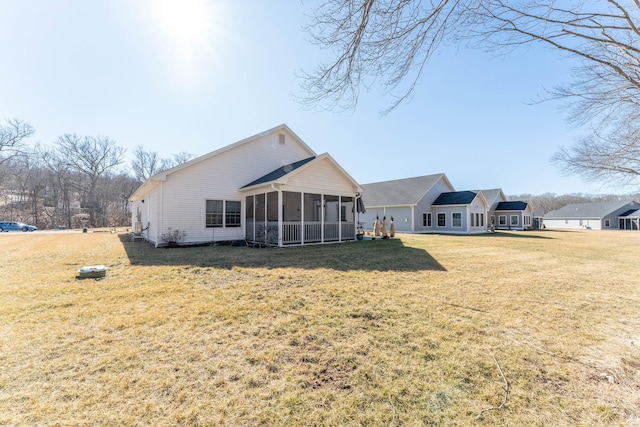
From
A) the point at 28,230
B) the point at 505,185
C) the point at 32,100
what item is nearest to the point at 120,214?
the point at 28,230

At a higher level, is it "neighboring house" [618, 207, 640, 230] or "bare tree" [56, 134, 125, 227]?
"bare tree" [56, 134, 125, 227]

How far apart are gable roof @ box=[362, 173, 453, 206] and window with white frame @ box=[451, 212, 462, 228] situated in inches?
132

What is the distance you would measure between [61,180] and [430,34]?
51102mm

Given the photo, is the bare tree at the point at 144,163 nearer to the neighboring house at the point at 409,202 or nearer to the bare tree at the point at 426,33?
the neighboring house at the point at 409,202

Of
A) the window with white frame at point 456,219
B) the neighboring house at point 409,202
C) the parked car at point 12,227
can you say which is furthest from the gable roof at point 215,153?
the parked car at point 12,227

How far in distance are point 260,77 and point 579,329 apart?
7448 mm

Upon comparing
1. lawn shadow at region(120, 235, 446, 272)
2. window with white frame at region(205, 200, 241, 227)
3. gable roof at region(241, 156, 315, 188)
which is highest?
gable roof at region(241, 156, 315, 188)

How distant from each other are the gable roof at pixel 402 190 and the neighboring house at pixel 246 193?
1212 cm

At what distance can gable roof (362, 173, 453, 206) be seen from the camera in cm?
2500

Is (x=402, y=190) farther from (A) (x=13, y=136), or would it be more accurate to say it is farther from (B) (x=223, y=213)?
(A) (x=13, y=136)

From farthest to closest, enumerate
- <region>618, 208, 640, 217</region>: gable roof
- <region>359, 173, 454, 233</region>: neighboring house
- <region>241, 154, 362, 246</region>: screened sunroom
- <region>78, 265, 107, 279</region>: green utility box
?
<region>618, 208, 640, 217</region>: gable roof < <region>359, 173, 454, 233</region>: neighboring house < <region>241, 154, 362, 246</region>: screened sunroom < <region>78, 265, 107, 279</region>: green utility box

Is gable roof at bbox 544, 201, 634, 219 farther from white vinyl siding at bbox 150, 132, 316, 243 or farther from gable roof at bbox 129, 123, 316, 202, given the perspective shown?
white vinyl siding at bbox 150, 132, 316, 243

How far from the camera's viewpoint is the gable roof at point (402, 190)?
25000 mm

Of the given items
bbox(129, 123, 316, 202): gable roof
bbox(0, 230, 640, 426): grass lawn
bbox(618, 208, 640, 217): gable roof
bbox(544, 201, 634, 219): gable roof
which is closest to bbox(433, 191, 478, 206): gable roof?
bbox(129, 123, 316, 202): gable roof
